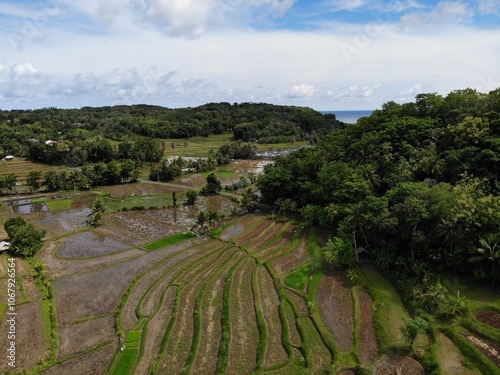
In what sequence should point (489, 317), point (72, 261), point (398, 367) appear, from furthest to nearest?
point (72, 261), point (489, 317), point (398, 367)

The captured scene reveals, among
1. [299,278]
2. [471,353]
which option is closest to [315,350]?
[471,353]

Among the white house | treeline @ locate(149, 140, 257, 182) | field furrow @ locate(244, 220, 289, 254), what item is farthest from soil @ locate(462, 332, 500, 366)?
treeline @ locate(149, 140, 257, 182)

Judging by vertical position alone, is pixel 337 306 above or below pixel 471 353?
below

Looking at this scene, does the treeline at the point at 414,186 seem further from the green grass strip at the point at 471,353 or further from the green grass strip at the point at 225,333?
the green grass strip at the point at 225,333

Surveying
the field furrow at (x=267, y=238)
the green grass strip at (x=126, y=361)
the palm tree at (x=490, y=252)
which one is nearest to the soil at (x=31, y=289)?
the green grass strip at (x=126, y=361)

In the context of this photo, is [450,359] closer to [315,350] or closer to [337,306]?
[315,350]

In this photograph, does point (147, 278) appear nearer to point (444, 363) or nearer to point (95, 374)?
point (95, 374)
